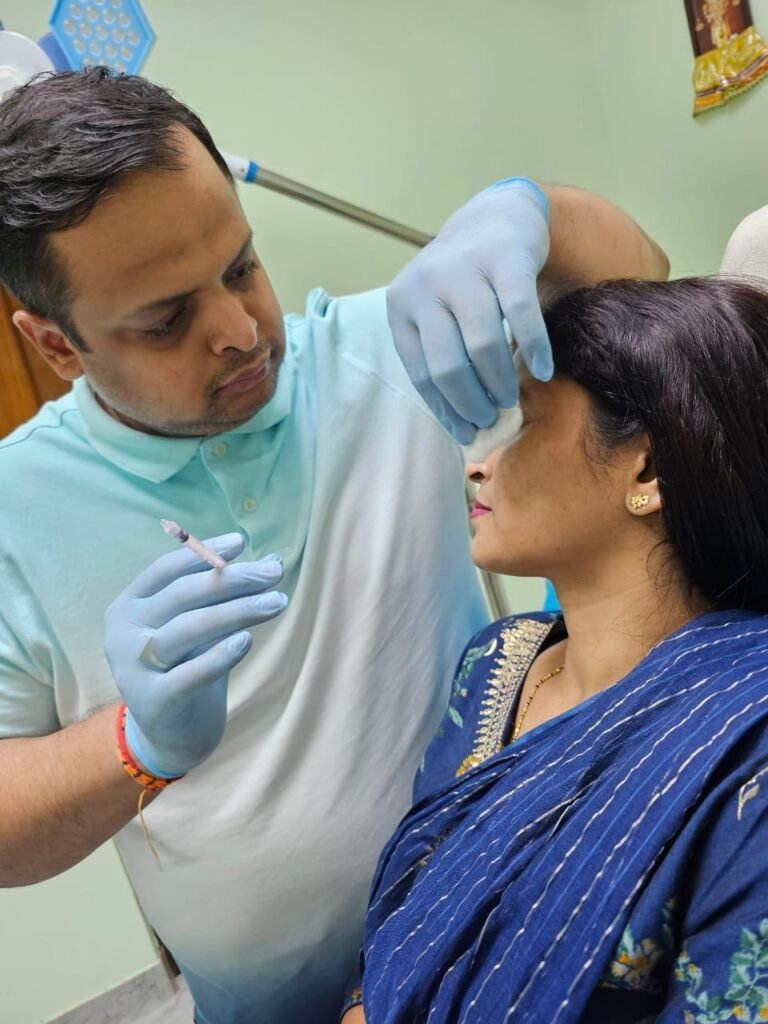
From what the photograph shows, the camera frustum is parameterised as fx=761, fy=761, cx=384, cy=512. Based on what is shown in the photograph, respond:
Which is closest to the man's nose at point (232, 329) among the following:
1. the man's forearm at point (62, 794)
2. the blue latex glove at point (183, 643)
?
the blue latex glove at point (183, 643)

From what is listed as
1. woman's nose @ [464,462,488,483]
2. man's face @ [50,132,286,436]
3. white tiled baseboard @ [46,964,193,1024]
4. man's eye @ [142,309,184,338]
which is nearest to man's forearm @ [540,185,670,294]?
woman's nose @ [464,462,488,483]

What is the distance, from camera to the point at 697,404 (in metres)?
0.87

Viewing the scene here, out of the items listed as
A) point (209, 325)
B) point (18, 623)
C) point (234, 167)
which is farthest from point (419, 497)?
Result: point (234, 167)

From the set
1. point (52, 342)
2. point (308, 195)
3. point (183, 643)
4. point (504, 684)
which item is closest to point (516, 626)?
point (504, 684)

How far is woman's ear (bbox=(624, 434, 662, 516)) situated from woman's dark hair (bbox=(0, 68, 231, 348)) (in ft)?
2.12

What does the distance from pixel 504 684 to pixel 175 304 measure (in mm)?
680

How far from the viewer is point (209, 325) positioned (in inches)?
37.6

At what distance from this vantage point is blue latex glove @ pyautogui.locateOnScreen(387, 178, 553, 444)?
2.81 ft

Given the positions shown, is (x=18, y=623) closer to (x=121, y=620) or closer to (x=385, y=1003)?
(x=121, y=620)

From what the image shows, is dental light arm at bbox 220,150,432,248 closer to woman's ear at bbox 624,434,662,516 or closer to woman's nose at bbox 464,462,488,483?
woman's nose at bbox 464,462,488,483

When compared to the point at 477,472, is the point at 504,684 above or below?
below

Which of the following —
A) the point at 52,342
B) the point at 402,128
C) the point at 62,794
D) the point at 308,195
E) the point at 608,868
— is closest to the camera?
the point at 608,868

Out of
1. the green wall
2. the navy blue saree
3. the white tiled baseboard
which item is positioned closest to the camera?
the navy blue saree

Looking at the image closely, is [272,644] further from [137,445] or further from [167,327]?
[167,327]
